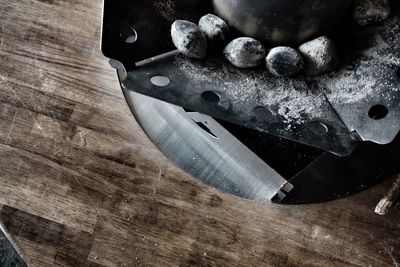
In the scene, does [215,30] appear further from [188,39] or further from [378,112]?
[378,112]

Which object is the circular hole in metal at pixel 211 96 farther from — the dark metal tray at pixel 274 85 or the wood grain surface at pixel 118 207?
the wood grain surface at pixel 118 207

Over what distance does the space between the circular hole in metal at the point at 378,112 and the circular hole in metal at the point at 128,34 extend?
0.38 m

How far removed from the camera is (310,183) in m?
1.02

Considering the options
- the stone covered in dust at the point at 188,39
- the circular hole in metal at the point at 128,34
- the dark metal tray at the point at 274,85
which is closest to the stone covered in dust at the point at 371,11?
the dark metal tray at the point at 274,85

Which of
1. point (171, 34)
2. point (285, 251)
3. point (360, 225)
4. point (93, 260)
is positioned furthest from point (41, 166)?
point (360, 225)

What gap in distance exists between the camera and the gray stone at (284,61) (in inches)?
34.5

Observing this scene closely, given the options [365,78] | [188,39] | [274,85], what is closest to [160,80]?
[188,39]

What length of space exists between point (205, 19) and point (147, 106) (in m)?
0.23

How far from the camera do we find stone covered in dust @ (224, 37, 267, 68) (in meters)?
0.88

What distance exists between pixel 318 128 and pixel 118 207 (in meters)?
0.37

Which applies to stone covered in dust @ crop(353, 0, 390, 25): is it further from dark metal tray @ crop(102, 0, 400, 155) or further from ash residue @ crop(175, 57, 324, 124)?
ash residue @ crop(175, 57, 324, 124)

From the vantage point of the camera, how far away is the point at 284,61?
875 mm

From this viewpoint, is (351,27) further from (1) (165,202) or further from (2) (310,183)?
(1) (165,202)

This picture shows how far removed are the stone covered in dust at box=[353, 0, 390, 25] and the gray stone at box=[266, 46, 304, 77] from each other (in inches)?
5.7
